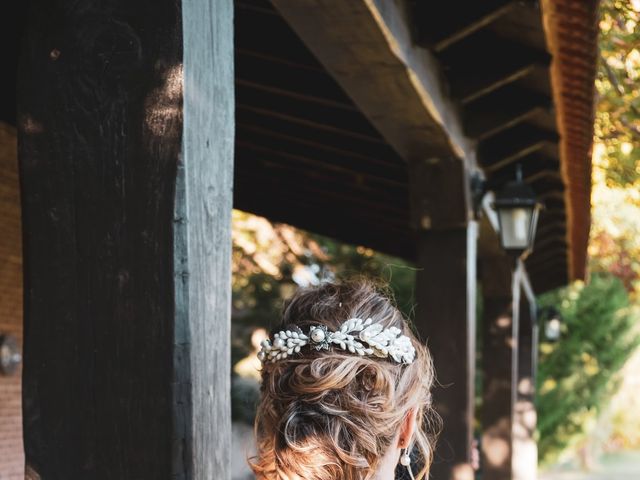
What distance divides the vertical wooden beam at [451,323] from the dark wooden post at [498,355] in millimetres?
3399

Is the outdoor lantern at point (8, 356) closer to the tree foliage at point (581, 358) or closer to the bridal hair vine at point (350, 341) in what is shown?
the bridal hair vine at point (350, 341)

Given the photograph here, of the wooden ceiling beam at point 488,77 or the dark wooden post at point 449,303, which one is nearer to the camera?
the wooden ceiling beam at point 488,77

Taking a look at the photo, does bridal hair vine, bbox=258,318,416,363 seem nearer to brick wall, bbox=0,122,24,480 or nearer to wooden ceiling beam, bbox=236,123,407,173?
wooden ceiling beam, bbox=236,123,407,173

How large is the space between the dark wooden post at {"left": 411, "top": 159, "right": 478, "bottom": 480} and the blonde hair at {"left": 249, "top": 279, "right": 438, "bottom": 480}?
10.0ft

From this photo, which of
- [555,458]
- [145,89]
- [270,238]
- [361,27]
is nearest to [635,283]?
[555,458]

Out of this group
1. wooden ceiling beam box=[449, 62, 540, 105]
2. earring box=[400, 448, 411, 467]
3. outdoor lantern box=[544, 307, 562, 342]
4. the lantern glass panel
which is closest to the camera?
earring box=[400, 448, 411, 467]

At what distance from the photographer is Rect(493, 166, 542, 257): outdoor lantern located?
5.85 m

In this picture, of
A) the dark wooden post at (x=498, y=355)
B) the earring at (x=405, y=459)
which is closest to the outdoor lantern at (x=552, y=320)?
the dark wooden post at (x=498, y=355)

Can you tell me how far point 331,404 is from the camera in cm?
195

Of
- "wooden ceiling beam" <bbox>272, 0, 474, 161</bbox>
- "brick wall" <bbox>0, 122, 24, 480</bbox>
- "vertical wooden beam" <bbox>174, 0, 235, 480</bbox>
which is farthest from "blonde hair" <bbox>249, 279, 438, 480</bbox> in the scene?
"brick wall" <bbox>0, 122, 24, 480</bbox>

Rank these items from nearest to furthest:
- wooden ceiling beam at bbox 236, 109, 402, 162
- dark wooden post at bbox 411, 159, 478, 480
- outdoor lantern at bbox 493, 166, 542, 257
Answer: dark wooden post at bbox 411, 159, 478, 480 < outdoor lantern at bbox 493, 166, 542, 257 < wooden ceiling beam at bbox 236, 109, 402, 162

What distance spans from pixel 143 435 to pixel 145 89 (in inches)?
A: 21.7

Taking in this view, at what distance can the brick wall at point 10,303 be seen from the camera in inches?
262

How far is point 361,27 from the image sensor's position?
10.7ft
